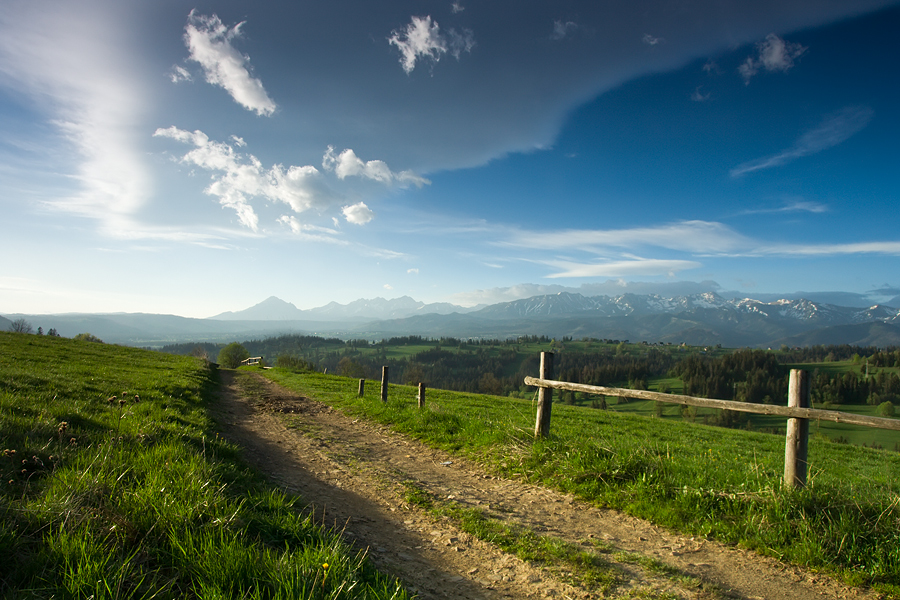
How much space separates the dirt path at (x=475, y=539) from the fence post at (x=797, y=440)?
5.68ft

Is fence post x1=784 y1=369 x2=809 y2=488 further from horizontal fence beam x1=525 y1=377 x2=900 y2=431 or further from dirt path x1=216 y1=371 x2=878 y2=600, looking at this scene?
dirt path x1=216 y1=371 x2=878 y2=600

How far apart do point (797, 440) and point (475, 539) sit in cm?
517

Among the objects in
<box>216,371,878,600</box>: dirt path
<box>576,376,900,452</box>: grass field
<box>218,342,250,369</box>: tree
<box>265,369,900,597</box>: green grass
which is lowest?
<box>576,376,900,452</box>: grass field

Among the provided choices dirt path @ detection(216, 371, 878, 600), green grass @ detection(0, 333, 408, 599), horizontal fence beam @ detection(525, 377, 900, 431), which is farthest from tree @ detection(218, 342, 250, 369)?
horizontal fence beam @ detection(525, 377, 900, 431)

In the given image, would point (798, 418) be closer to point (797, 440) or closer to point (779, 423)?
point (797, 440)

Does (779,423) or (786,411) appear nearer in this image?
(786,411)

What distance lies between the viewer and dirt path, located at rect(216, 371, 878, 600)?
14.7 feet

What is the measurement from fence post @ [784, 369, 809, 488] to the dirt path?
5.68 feet

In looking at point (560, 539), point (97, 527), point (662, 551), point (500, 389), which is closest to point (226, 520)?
point (97, 527)

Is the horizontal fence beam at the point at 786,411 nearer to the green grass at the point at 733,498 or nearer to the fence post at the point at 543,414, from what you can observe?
the green grass at the point at 733,498

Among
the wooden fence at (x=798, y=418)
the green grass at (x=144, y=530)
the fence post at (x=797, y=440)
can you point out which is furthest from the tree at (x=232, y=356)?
the fence post at (x=797, y=440)

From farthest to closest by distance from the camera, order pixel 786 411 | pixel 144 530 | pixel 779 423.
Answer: pixel 779 423 < pixel 786 411 < pixel 144 530

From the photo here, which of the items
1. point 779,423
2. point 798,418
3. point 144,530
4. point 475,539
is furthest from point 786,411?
point 779,423

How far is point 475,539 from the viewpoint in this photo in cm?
551
